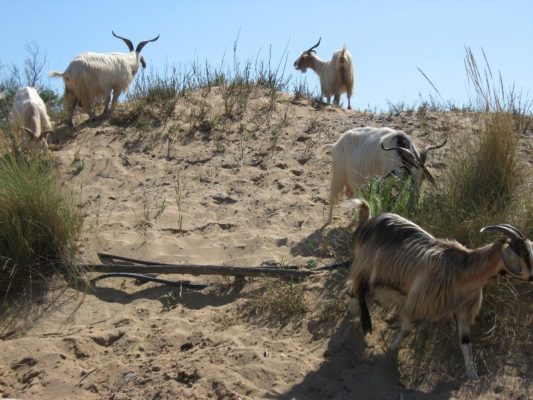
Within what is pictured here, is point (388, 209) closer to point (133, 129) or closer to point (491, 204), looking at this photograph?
point (491, 204)

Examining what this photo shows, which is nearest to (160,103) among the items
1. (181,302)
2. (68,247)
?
(68,247)

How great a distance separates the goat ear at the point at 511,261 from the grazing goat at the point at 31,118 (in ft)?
24.4

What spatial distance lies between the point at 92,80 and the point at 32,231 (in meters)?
5.75

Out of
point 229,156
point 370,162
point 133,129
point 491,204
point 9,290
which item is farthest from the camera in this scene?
point 133,129

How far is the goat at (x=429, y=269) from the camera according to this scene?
15.0 ft

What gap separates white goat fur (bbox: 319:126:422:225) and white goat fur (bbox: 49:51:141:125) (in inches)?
207

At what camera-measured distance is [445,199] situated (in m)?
6.46

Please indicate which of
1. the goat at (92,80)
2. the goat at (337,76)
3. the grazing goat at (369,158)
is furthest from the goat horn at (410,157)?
the goat at (337,76)

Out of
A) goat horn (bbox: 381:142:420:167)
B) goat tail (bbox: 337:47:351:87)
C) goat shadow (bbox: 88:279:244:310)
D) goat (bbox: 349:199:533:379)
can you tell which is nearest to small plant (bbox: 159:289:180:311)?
goat shadow (bbox: 88:279:244:310)

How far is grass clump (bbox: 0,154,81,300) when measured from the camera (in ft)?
22.4

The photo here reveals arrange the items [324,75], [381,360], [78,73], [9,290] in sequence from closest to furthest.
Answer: [381,360]
[9,290]
[78,73]
[324,75]

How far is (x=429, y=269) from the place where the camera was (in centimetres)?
494

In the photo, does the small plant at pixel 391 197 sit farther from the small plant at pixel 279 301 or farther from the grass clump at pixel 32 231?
the grass clump at pixel 32 231

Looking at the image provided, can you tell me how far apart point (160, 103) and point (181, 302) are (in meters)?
5.22
